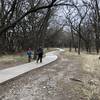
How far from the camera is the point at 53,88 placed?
36.4 ft

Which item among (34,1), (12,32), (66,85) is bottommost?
(66,85)

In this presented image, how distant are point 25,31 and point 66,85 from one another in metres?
35.3

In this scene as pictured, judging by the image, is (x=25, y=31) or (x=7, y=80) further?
(x=25, y=31)

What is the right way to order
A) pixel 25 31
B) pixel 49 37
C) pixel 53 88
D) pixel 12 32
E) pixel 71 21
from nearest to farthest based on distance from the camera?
pixel 53 88 < pixel 12 32 < pixel 25 31 < pixel 71 21 < pixel 49 37

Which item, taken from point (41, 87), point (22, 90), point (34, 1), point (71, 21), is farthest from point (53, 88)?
point (71, 21)

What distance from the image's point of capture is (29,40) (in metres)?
47.7

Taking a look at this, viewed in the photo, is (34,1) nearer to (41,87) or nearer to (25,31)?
(25,31)

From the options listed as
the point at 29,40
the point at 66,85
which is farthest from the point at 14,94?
the point at 29,40

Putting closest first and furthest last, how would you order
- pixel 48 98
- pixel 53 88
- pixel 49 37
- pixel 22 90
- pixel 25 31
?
1. pixel 48 98
2. pixel 22 90
3. pixel 53 88
4. pixel 25 31
5. pixel 49 37

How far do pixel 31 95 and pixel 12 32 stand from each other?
35050 mm

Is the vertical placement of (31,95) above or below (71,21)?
below

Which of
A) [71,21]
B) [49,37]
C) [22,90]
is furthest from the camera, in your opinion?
[49,37]

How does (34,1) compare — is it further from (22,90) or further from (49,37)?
(49,37)

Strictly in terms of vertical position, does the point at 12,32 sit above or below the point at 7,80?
above
